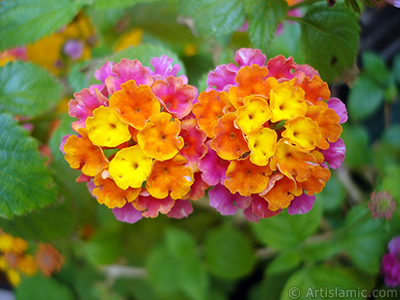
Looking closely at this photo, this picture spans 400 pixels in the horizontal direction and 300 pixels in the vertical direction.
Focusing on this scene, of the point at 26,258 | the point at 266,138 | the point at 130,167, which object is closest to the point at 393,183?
the point at 266,138

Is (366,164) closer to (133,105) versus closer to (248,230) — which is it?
(248,230)

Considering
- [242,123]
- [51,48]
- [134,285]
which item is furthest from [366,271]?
[51,48]

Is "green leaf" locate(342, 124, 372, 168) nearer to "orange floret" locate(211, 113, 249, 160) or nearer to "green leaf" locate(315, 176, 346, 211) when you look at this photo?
"green leaf" locate(315, 176, 346, 211)

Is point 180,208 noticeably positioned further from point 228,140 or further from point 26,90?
point 26,90

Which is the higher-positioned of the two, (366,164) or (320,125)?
(320,125)

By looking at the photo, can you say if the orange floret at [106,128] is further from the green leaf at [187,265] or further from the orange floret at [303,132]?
the green leaf at [187,265]
